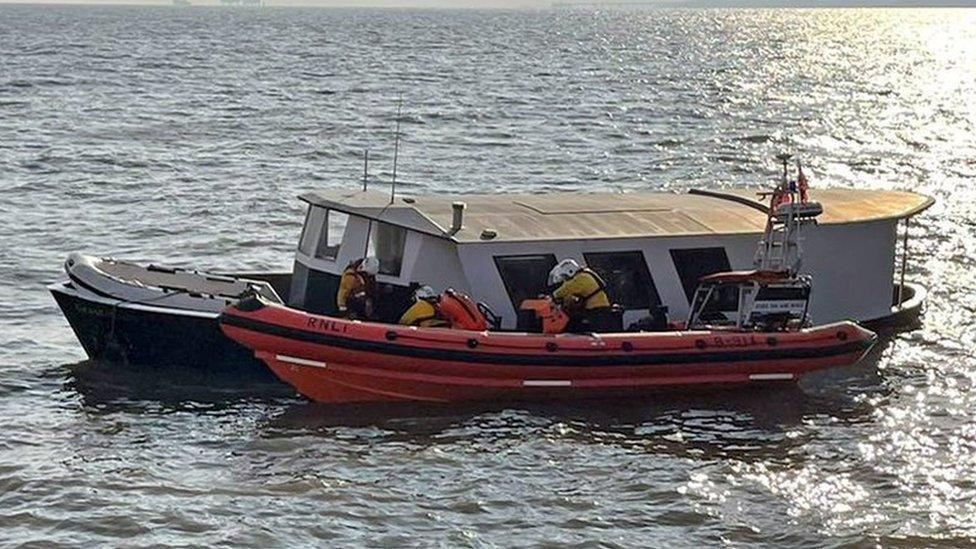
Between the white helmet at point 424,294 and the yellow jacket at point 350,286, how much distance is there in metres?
0.65

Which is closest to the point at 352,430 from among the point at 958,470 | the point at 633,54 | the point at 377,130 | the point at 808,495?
the point at 808,495

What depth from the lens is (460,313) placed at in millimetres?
17891

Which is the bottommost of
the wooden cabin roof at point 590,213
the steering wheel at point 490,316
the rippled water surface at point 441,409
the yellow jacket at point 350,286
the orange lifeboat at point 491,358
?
the rippled water surface at point 441,409

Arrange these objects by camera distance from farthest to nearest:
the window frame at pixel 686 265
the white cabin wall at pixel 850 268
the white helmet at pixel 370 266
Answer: the white cabin wall at pixel 850 268
the window frame at pixel 686 265
the white helmet at pixel 370 266

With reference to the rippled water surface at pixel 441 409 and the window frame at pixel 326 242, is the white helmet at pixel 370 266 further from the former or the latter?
the rippled water surface at pixel 441 409

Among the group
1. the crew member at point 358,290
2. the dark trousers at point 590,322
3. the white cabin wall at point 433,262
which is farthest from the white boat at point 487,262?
the dark trousers at point 590,322

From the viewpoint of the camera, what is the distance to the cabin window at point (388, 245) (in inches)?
746

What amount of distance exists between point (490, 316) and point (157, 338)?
3870mm

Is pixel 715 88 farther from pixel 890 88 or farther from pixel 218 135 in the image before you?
pixel 218 135

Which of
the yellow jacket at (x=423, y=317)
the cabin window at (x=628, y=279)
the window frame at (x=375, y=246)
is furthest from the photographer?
the cabin window at (x=628, y=279)

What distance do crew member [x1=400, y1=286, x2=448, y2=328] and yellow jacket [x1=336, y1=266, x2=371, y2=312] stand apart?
30.3 inches

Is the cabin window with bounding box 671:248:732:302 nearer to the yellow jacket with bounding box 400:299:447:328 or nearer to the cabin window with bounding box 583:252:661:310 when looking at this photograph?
the cabin window with bounding box 583:252:661:310

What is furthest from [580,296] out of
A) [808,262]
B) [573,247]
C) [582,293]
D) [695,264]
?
[808,262]

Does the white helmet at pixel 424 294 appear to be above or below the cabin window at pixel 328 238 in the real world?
below
